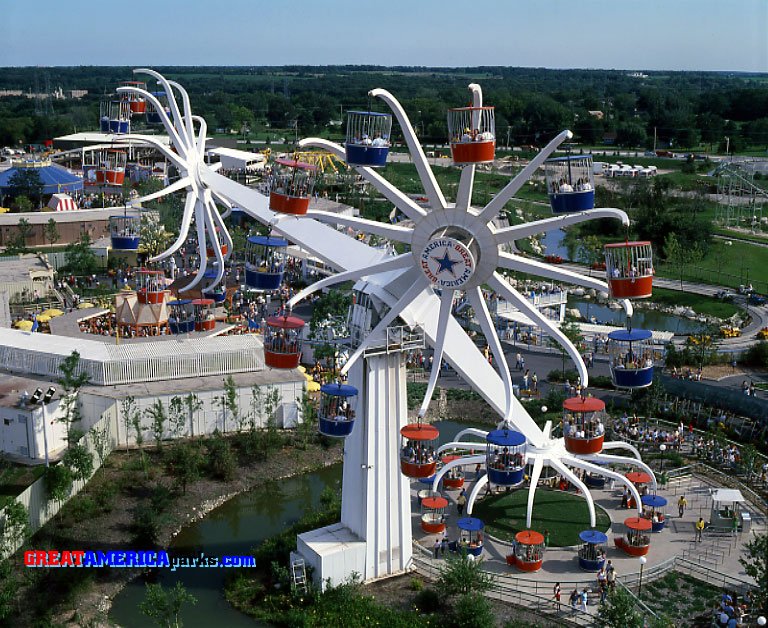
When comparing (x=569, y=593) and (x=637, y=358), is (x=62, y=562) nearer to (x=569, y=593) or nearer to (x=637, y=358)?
(x=569, y=593)

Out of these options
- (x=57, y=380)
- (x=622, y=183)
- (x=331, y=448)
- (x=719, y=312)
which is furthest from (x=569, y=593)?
(x=622, y=183)

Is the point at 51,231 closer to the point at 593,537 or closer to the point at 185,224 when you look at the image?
the point at 185,224

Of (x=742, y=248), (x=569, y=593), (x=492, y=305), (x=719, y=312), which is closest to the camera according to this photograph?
(x=569, y=593)

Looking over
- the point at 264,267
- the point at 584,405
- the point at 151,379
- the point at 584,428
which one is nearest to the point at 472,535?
the point at 584,428

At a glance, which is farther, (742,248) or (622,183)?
(622,183)

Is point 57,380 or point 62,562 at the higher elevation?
point 57,380

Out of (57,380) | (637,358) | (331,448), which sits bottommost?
(331,448)

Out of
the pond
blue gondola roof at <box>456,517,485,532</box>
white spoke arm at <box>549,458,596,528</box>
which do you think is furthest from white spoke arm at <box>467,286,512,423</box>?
the pond

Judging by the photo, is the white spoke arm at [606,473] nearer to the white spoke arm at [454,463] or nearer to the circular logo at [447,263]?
the white spoke arm at [454,463]
